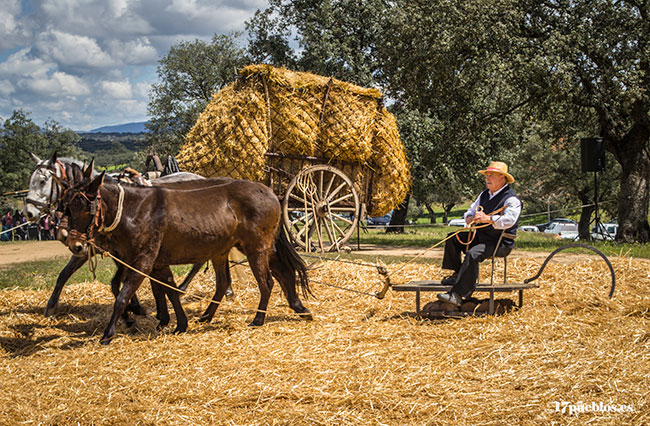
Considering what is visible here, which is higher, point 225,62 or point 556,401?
point 225,62

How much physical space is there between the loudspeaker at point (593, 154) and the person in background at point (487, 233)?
10046 mm

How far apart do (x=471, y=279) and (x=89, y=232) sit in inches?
164

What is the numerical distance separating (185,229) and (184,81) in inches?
1115

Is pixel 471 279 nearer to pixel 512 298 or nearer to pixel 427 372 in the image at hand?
pixel 512 298

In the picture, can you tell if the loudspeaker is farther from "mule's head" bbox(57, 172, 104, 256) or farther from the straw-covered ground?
"mule's head" bbox(57, 172, 104, 256)

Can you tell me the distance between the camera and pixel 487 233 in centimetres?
671

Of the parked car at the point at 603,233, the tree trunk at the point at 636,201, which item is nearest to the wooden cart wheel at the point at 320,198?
the tree trunk at the point at 636,201

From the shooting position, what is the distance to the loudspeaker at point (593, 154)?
15500mm

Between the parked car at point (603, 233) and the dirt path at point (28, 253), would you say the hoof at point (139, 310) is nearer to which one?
the dirt path at point (28, 253)

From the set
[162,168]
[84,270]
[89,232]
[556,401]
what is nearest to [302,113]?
[162,168]

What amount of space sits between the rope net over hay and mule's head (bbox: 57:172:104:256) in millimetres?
4283

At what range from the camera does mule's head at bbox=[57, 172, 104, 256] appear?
5824 mm

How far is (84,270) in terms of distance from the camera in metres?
10.9

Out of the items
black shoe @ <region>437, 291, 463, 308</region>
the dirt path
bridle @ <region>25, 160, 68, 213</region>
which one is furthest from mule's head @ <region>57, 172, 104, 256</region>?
the dirt path
